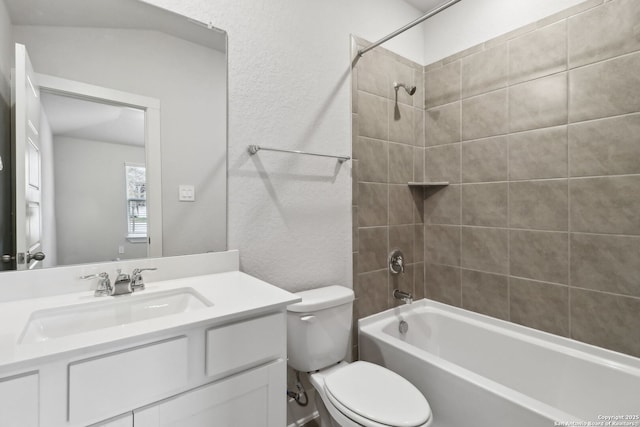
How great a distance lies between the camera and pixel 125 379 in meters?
0.74

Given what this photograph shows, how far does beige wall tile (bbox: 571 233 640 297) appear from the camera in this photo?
1415 mm

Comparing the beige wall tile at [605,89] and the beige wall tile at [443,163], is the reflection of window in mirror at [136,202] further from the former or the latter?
the beige wall tile at [605,89]

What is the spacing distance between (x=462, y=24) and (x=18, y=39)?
2.31 metres

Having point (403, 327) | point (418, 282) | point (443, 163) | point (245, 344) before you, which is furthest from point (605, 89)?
point (245, 344)

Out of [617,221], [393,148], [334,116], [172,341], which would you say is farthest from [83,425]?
[617,221]

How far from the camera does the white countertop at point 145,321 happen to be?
67cm

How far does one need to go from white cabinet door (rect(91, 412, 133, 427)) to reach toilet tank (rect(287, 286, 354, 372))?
2.39 ft

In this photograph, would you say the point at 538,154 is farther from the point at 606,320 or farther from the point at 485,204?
the point at 606,320

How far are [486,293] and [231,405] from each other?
166 centimetres

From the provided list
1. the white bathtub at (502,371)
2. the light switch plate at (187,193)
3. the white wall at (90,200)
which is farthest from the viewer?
the light switch plate at (187,193)

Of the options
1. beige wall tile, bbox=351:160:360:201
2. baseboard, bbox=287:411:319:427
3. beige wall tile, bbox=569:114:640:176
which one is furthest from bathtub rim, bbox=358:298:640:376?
beige wall tile, bbox=569:114:640:176

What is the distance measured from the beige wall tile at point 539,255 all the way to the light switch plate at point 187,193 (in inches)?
69.3

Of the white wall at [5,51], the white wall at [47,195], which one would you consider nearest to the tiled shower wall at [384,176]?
the white wall at [47,195]

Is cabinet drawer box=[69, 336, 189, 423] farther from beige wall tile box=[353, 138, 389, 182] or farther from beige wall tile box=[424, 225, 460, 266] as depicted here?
beige wall tile box=[424, 225, 460, 266]
